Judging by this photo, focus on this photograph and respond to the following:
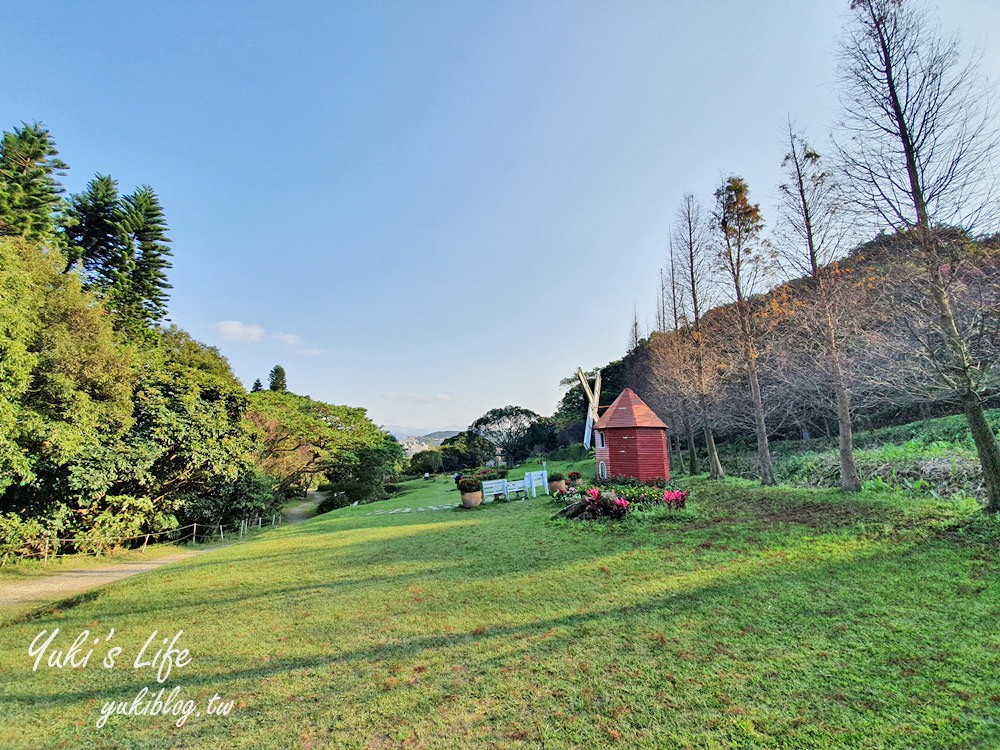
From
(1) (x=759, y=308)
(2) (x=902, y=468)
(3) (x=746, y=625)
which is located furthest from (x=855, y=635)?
(1) (x=759, y=308)

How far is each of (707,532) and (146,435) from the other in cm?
1664

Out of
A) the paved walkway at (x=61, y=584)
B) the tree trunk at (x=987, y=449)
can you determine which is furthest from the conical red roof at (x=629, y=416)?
the paved walkway at (x=61, y=584)

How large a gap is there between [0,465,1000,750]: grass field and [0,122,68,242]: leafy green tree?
14.3 meters

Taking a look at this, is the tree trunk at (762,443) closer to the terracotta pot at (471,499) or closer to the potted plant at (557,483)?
the potted plant at (557,483)

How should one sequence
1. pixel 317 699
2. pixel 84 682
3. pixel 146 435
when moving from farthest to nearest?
pixel 146 435 → pixel 84 682 → pixel 317 699

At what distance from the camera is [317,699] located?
3.26m

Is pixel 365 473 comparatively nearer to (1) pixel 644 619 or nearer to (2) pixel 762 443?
(2) pixel 762 443

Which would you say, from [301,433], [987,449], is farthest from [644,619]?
[301,433]

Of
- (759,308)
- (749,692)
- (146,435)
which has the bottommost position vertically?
(749,692)

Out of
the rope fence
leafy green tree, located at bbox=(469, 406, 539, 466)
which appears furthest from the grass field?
leafy green tree, located at bbox=(469, 406, 539, 466)

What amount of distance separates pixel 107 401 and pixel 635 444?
1654cm

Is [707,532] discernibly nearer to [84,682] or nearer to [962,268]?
[962,268]

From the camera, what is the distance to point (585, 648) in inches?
148

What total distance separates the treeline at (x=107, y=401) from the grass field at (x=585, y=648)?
5973mm
